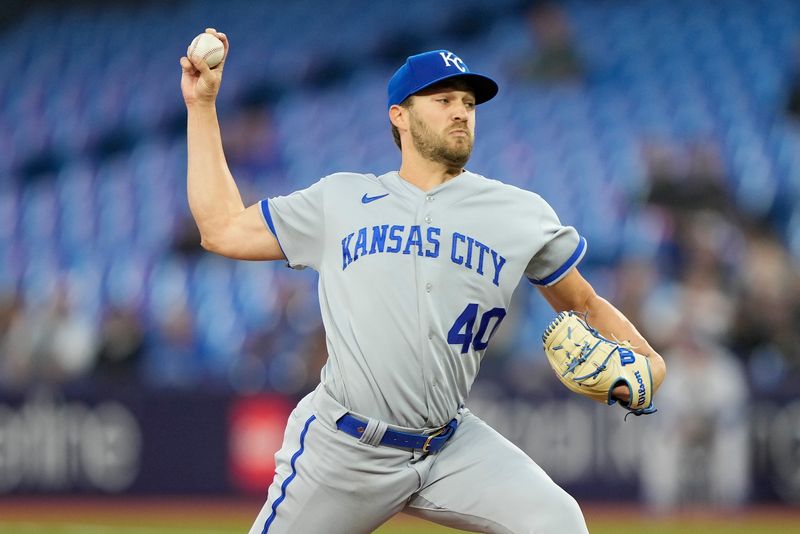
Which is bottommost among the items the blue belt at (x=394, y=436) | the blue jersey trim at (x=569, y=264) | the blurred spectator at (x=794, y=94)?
the blue belt at (x=394, y=436)

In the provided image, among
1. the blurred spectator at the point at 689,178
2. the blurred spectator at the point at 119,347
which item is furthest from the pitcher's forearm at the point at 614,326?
the blurred spectator at the point at 689,178

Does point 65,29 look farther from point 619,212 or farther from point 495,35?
point 619,212

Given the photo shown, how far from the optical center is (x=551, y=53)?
1454cm

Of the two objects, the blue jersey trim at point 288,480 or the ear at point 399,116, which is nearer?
the blue jersey trim at point 288,480

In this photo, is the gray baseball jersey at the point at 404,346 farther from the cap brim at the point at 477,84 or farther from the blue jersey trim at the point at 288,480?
the cap brim at the point at 477,84

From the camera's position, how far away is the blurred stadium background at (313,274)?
31.4 feet

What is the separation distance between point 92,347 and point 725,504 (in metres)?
5.10

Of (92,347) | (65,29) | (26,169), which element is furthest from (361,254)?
(65,29)

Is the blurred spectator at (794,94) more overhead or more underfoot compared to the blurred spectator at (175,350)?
more overhead

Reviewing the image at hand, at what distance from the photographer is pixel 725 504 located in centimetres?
942

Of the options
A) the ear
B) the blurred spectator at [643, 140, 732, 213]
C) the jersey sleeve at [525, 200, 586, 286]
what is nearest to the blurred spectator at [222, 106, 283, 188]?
the blurred spectator at [643, 140, 732, 213]

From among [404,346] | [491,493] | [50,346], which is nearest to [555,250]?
[404,346]

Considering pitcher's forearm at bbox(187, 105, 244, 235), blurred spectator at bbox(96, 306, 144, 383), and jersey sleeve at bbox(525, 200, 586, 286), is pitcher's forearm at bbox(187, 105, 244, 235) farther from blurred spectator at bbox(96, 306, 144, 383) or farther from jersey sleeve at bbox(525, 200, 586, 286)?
blurred spectator at bbox(96, 306, 144, 383)

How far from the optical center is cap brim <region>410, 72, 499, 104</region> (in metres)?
3.93
